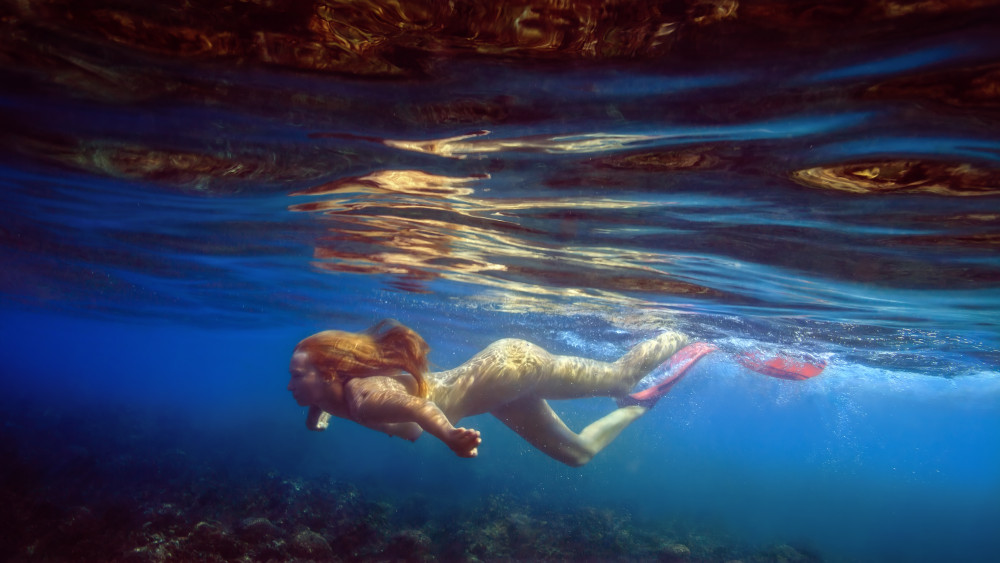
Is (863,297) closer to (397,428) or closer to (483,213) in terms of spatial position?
(483,213)

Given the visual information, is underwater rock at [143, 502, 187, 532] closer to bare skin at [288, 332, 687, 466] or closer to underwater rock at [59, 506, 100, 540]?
underwater rock at [59, 506, 100, 540]

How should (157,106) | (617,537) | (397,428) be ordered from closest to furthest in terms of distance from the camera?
(157,106) < (397,428) < (617,537)

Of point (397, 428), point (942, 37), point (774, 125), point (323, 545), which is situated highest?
point (942, 37)

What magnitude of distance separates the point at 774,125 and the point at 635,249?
535 centimetres

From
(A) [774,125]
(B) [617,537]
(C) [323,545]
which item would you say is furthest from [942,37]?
(B) [617,537]

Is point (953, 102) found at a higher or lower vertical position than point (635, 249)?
higher

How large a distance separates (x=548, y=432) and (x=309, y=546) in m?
8.01

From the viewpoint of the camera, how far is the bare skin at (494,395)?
18.8ft

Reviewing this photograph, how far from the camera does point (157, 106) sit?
21.6ft

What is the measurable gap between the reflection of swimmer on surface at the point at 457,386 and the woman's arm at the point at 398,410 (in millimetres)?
12

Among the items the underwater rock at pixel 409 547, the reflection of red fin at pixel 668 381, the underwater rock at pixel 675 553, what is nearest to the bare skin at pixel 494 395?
the reflection of red fin at pixel 668 381

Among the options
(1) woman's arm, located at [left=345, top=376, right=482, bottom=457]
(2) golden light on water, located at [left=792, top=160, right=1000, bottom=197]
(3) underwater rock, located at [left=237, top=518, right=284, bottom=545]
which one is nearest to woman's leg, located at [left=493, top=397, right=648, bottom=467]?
(1) woman's arm, located at [left=345, top=376, right=482, bottom=457]

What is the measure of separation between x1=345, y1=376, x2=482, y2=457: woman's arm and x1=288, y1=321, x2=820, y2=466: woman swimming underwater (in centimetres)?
1

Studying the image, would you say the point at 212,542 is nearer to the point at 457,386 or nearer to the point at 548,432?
the point at 457,386
